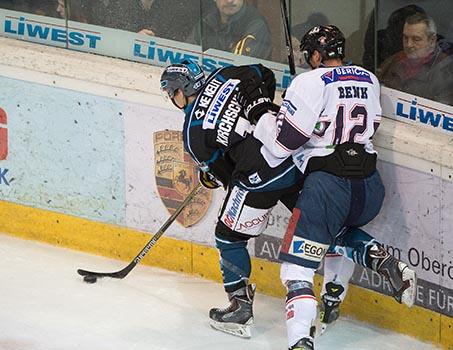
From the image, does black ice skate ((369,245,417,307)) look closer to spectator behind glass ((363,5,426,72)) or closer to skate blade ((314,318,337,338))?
skate blade ((314,318,337,338))

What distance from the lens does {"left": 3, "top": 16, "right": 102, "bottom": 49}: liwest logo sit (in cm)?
674

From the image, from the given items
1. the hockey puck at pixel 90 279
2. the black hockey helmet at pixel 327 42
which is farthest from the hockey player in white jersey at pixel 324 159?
the hockey puck at pixel 90 279

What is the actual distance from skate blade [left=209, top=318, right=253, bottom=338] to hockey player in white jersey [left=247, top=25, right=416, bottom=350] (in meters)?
0.48

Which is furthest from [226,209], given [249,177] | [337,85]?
[337,85]

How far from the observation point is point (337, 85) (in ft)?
17.3

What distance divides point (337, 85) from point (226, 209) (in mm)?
730

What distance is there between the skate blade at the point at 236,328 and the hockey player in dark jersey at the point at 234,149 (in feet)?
0.48

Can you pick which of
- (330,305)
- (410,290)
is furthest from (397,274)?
(330,305)

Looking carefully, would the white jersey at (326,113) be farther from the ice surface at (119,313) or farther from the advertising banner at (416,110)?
the ice surface at (119,313)

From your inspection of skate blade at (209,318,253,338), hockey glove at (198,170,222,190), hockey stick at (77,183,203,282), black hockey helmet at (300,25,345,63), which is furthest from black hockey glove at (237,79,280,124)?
skate blade at (209,318,253,338)

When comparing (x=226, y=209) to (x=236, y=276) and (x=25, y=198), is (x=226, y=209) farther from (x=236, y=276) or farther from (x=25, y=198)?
(x=25, y=198)

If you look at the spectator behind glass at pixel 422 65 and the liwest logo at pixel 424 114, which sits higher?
the spectator behind glass at pixel 422 65

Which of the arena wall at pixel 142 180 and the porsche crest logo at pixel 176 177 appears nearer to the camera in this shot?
the arena wall at pixel 142 180

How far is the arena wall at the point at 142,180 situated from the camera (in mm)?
5491
